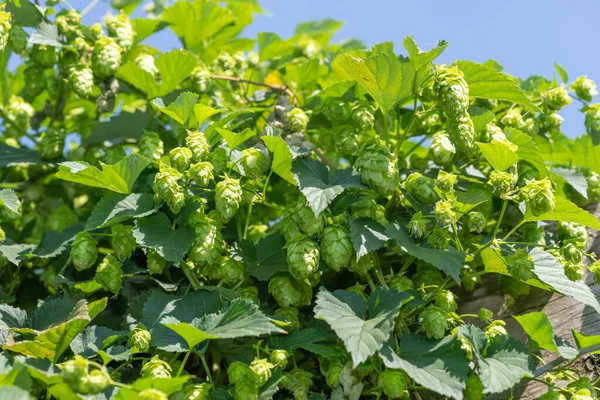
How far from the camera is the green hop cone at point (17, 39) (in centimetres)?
262

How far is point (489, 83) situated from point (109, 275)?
123 centimetres

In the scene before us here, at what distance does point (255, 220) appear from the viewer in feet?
8.85

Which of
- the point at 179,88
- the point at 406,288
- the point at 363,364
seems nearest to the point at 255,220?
the point at 179,88

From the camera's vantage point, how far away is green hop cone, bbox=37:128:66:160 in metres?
2.65

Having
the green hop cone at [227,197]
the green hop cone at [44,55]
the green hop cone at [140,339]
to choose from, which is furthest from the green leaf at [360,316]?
the green hop cone at [44,55]

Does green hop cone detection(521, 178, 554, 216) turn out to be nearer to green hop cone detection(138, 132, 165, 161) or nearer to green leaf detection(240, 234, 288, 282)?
green leaf detection(240, 234, 288, 282)

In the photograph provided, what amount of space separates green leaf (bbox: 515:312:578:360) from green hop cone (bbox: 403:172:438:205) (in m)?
0.40

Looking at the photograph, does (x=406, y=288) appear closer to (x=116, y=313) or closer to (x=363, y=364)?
(x=363, y=364)

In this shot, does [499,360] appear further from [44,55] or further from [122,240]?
[44,55]

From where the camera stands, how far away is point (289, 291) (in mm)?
2010

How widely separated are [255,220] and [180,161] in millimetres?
741

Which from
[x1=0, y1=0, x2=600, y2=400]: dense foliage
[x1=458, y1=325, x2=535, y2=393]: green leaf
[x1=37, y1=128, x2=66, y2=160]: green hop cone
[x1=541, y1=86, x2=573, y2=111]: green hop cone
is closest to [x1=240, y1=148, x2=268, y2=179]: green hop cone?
[x1=0, y1=0, x2=600, y2=400]: dense foliage

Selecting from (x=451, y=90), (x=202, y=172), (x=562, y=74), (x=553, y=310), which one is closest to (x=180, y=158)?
(x=202, y=172)

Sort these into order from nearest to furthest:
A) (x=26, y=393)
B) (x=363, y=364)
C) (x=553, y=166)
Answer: (x=26, y=393), (x=363, y=364), (x=553, y=166)
